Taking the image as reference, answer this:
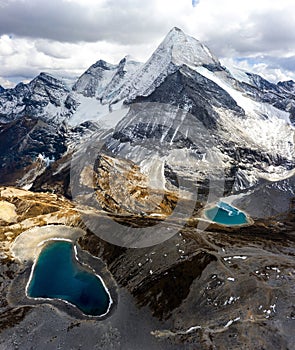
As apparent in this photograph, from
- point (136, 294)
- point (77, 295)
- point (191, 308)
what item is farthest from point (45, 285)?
point (191, 308)

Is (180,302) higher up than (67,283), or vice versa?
(180,302)

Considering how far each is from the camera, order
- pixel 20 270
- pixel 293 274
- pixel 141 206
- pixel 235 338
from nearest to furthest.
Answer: pixel 235 338
pixel 293 274
pixel 20 270
pixel 141 206

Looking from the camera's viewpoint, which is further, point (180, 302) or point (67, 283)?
point (67, 283)

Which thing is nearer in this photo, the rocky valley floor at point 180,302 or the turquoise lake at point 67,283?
the rocky valley floor at point 180,302

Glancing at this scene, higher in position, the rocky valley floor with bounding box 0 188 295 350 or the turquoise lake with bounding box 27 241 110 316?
the rocky valley floor with bounding box 0 188 295 350

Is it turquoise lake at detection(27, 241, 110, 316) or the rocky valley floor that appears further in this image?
turquoise lake at detection(27, 241, 110, 316)

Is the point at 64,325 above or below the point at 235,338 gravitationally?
below

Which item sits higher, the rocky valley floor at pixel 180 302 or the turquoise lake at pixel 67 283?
the rocky valley floor at pixel 180 302

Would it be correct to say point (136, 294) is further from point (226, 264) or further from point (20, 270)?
point (20, 270)
